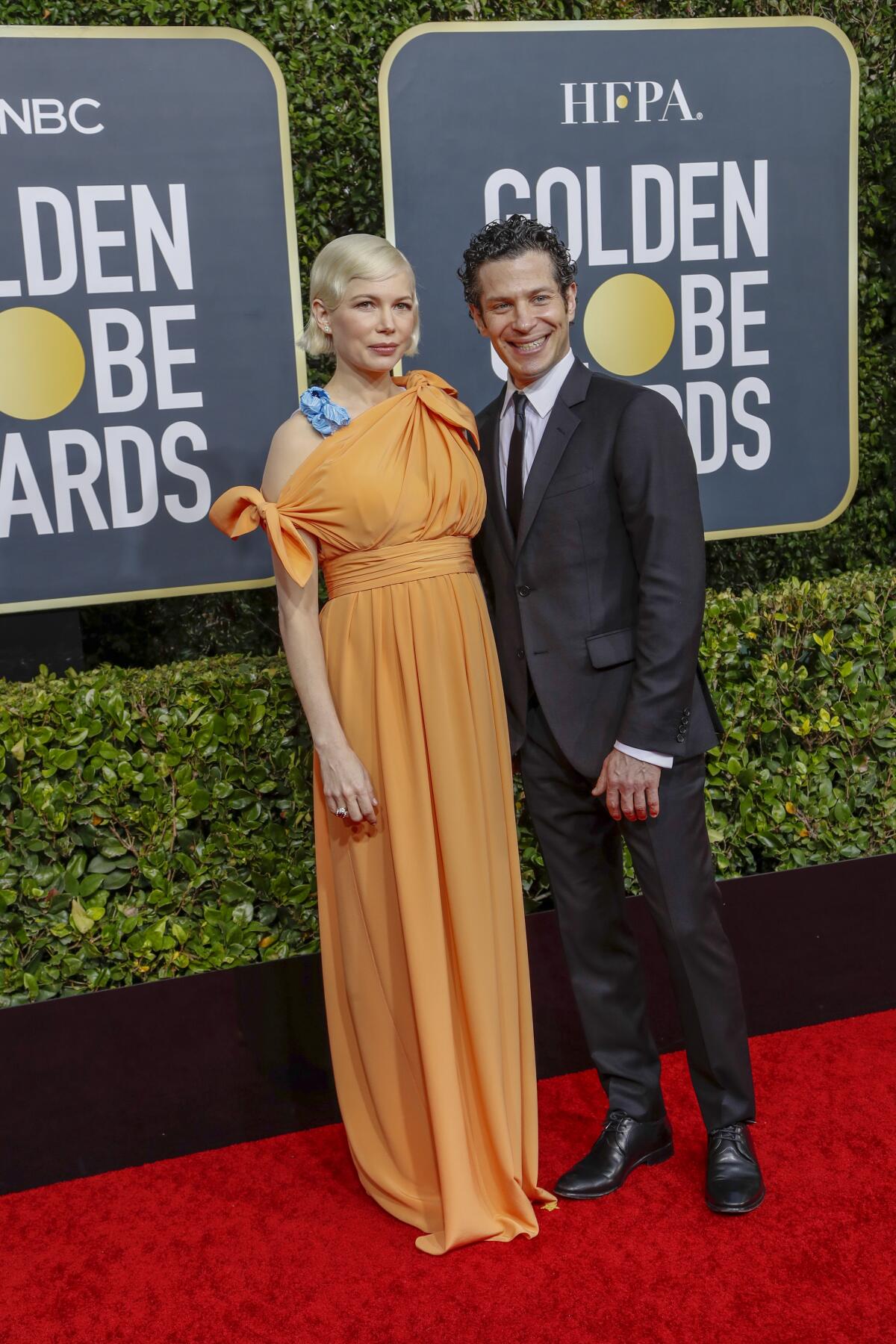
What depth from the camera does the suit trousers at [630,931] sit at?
265cm

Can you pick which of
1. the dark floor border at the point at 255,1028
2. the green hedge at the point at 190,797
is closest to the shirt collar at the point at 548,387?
the green hedge at the point at 190,797

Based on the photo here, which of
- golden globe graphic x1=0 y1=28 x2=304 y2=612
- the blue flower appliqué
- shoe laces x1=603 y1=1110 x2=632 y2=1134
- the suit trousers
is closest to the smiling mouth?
the blue flower appliqué

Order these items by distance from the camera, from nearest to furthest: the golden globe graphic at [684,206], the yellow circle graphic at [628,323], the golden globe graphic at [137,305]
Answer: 1. the golden globe graphic at [137,305]
2. the golden globe graphic at [684,206]
3. the yellow circle graphic at [628,323]

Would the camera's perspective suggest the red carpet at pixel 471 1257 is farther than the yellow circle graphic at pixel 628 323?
No

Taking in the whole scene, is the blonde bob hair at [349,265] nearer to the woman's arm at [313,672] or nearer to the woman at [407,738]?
the woman at [407,738]

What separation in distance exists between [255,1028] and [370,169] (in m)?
2.51

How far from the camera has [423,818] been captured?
2594 millimetres

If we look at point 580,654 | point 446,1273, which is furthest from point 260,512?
point 446,1273

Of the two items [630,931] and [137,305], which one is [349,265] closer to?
[137,305]

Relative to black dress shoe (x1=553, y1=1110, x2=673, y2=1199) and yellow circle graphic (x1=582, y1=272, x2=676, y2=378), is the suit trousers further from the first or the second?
yellow circle graphic (x1=582, y1=272, x2=676, y2=378)

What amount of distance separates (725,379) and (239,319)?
1.43 m

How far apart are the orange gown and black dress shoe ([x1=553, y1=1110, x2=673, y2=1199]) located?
9 centimetres

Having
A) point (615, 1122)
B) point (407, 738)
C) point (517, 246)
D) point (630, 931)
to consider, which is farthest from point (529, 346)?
point (615, 1122)

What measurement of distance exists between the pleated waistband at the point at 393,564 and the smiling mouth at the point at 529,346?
0.41 meters
